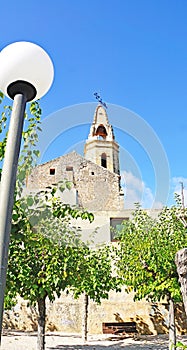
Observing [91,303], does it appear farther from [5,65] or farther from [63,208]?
[5,65]

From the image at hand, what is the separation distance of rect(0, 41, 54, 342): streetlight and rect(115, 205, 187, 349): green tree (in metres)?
6.28

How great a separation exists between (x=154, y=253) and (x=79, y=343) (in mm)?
4719

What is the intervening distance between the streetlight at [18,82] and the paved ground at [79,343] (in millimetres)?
9679

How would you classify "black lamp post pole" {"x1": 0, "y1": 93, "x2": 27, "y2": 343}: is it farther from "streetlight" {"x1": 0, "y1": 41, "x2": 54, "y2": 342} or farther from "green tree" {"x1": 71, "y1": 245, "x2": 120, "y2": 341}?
"green tree" {"x1": 71, "y1": 245, "x2": 120, "y2": 341}

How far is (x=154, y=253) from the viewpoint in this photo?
31.0ft

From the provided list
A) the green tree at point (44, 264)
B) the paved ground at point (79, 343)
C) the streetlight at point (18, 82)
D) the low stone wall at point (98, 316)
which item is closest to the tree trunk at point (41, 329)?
the green tree at point (44, 264)

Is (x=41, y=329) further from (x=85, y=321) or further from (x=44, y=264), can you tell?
(x=85, y=321)

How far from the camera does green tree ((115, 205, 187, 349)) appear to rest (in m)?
9.12

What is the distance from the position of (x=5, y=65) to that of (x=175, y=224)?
916cm

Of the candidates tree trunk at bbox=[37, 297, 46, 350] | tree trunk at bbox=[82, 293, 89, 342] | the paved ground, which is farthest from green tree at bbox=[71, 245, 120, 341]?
tree trunk at bbox=[37, 297, 46, 350]

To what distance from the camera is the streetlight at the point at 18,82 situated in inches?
80.5

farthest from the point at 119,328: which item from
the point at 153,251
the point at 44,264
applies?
the point at 44,264

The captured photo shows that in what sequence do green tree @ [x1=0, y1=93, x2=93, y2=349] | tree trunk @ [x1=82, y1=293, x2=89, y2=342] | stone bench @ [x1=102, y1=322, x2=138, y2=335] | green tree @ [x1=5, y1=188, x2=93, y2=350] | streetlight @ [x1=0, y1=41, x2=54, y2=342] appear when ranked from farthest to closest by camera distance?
1. stone bench @ [x1=102, y1=322, x2=138, y2=335]
2. tree trunk @ [x1=82, y1=293, x2=89, y2=342]
3. green tree @ [x1=5, y1=188, x2=93, y2=350]
4. green tree @ [x1=0, y1=93, x2=93, y2=349]
5. streetlight @ [x1=0, y1=41, x2=54, y2=342]

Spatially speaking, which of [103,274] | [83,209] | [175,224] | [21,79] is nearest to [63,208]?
[83,209]
